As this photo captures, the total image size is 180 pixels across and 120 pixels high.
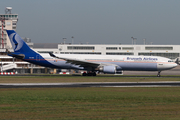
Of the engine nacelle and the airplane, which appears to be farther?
the airplane

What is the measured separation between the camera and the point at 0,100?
18500 mm

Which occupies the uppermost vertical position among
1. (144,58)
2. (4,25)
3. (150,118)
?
(4,25)

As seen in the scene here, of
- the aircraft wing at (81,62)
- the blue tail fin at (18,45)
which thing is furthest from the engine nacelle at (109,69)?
the blue tail fin at (18,45)

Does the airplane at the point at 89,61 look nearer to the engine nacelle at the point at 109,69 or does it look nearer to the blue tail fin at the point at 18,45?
the blue tail fin at the point at 18,45

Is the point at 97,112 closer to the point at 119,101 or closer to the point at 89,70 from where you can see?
the point at 119,101

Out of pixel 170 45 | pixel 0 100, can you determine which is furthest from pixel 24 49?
pixel 170 45

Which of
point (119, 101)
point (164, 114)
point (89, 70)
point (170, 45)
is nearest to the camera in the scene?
point (164, 114)

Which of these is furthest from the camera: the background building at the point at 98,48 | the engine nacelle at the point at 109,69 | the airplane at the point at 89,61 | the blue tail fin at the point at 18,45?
the background building at the point at 98,48

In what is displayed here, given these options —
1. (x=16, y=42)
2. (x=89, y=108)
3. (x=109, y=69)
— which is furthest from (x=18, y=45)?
(x=89, y=108)

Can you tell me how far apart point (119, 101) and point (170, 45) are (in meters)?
112

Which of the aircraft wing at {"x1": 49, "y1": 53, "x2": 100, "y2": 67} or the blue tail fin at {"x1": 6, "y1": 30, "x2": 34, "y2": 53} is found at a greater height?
the blue tail fin at {"x1": 6, "y1": 30, "x2": 34, "y2": 53}

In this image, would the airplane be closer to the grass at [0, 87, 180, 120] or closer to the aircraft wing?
the aircraft wing

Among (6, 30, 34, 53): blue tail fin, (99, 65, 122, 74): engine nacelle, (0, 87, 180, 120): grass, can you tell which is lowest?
(0, 87, 180, 120): grass

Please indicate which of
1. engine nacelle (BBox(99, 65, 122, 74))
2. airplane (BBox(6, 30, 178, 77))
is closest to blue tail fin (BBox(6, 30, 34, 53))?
airplane (BBox(6, 30, 178, 77))
